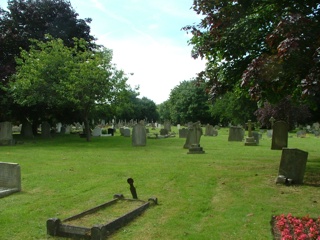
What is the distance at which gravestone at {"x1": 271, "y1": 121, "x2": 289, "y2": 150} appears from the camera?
18109 millimetres

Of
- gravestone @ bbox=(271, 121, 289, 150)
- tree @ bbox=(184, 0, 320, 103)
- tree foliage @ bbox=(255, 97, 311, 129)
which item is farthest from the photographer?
tree foliage @ bbox=(255, 97, 311, 129)

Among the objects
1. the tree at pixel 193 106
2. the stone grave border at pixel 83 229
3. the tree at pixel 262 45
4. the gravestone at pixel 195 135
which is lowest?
the stone grave border at pixel 83 229

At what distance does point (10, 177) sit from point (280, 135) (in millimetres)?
14224

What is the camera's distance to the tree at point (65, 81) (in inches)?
925

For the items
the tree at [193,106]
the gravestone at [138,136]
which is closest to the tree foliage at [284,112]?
the gravestone at [138,136]

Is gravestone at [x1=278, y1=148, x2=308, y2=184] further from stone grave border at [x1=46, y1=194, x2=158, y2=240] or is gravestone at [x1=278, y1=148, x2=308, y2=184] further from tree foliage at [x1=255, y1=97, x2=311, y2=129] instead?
tree foliage at [x1=255, y1=97, x2=311, y2=129]

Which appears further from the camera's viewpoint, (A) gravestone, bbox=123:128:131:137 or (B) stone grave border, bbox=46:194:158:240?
(A) gravestone, bbox=123:128:131:137

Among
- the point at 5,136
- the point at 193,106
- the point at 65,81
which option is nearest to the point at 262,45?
Answer: the point at 65,81

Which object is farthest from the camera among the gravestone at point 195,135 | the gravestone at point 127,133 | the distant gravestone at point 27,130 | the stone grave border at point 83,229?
the gravestone at point 127,133

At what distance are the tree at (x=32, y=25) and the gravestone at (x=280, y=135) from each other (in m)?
20.3

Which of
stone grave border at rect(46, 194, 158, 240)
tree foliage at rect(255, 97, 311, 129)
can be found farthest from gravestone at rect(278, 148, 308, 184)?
tree foliage at rect(255, 97, 311, 129)

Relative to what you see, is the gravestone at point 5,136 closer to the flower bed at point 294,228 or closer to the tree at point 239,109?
the flower bed at point 294,228

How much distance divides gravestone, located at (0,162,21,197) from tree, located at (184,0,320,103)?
604 cm

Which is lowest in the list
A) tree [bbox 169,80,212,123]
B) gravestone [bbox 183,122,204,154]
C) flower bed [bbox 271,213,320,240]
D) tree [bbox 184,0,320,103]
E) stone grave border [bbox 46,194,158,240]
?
stone grave border [bbox 46,194,158,240]
